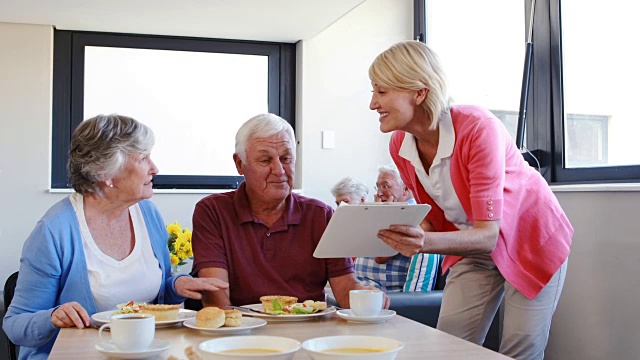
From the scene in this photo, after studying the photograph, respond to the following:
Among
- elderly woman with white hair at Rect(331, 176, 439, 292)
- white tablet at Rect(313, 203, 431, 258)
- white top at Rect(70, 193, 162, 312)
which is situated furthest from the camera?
elderly woman with white hair at Rect(331, 176, 439, 292)

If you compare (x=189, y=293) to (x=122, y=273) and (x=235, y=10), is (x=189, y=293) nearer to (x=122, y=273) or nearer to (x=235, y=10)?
(x=122, y=273)

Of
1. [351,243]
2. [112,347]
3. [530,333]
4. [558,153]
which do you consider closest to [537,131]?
[558,153]

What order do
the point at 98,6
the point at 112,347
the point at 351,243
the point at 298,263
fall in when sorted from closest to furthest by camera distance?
the point at 112,347 → the point at 351,243 → the point at 298,263 → the point at 98,6

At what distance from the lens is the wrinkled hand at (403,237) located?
177 centimetres

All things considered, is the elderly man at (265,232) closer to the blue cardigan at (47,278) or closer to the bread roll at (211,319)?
Answer: the blue cardigan at (47,278)

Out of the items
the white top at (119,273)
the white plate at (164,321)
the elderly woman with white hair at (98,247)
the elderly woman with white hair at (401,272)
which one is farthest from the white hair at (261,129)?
the elderly woman with white hair at (401,272)

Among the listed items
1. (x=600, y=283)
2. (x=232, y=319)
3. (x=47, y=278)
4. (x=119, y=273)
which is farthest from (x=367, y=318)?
(x=600, y=283)

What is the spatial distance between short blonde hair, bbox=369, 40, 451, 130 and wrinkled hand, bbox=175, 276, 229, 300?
732mm

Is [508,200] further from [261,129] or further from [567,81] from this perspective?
[567,81]

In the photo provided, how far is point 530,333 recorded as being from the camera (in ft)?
6.61

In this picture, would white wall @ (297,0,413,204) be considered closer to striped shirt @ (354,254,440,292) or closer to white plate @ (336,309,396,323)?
striped shirt @ (354,254,440,292)

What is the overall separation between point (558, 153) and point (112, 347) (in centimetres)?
251

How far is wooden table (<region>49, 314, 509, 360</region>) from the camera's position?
1.32m

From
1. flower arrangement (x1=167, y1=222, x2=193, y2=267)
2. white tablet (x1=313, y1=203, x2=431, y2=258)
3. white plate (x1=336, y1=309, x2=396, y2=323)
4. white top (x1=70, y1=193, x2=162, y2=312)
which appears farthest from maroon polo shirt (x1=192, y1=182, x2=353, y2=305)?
flower arrangement (x1=167, y1=222, x2=193, y2=267)
